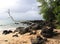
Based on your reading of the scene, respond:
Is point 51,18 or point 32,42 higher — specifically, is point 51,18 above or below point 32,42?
below

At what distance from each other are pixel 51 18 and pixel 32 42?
38.4 m

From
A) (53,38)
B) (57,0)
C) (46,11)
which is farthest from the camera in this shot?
(46,11)

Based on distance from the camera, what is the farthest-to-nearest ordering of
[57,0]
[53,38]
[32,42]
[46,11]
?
[46,11] → [57,0] → [53,38] → [32,42]

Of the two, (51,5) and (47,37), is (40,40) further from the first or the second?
(51,5)

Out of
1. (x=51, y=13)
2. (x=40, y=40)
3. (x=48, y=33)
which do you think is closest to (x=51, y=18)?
(x=51, y=13)

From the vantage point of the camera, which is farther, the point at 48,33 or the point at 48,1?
the point at 48,1

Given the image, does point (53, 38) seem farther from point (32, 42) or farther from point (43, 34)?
point (32, 42)

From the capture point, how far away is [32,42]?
88.1ft

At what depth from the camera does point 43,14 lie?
6456 centimetres

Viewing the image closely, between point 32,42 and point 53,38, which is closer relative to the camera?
point 32,42

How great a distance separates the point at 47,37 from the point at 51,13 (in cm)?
3377

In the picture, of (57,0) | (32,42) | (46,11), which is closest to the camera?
(32,42)

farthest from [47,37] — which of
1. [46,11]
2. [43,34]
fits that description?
[46,11]

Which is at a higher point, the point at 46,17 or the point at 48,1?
the point at 48,1
